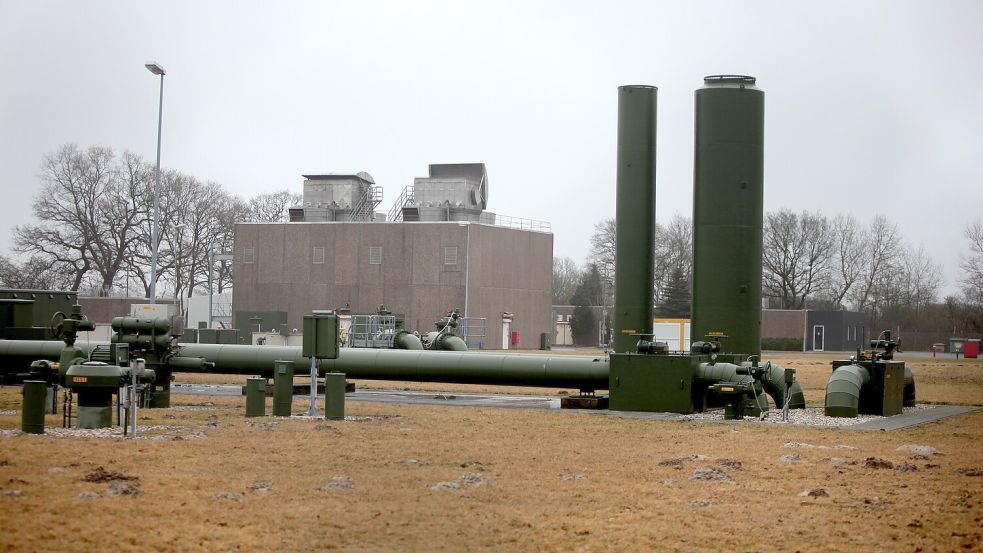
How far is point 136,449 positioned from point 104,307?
208 feet

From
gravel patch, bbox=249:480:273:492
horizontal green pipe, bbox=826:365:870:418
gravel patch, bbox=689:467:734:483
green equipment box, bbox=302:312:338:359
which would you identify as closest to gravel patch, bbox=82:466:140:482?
gravel patch, bbox=249:480:273:492

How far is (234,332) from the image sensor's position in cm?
4481

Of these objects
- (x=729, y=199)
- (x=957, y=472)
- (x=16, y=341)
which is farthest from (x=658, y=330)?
(x=957, y=472)

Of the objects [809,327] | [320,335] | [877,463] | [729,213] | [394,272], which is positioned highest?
[394,272]

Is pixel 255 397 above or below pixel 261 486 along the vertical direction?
above

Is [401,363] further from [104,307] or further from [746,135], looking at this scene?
[104,307]

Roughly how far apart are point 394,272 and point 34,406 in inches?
1991

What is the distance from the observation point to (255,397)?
67.3 feet

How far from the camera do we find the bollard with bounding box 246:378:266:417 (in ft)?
67.2

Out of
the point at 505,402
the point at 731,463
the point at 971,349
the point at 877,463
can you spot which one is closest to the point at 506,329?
the point at 971,349

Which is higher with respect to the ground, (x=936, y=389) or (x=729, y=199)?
(x=729, y=199)

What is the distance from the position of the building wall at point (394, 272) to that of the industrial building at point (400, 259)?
6 centimetres

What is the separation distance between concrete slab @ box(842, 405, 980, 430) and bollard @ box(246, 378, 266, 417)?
10730 mm

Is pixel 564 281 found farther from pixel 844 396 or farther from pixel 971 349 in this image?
pixel 844 396
